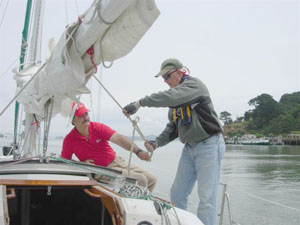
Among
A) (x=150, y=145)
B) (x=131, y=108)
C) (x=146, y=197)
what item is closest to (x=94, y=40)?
(x=131, y=108)

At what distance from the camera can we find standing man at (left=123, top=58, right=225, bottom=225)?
3.08 metres

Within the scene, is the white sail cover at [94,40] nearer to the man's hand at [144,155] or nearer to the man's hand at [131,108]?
the man's hand at [131,108]

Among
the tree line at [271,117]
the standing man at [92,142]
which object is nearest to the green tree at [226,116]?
the tree line at [271,117]

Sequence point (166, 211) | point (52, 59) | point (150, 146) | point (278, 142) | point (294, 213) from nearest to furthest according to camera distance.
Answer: point (166, 211), point (52, 59), point (150, 146), point (294, 213), point (278, 142)

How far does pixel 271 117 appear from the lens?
107 meters

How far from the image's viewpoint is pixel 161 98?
3.07 meters

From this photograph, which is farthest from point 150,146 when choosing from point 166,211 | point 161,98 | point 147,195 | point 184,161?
point 166,211

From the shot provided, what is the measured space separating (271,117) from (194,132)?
110m

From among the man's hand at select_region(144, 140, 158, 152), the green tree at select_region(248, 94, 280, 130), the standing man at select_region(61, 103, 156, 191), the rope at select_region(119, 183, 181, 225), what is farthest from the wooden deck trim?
the green tree at select_region(248, 94, 280, 130)

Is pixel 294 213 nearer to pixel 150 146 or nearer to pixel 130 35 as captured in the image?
pixel 150 146

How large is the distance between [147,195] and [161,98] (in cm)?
103

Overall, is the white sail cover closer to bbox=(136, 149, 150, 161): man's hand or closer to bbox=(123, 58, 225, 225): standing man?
bbox=(123, 58, 225, 225): standing man

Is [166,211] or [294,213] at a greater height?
[166,211]

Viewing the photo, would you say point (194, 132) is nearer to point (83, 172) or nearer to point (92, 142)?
point (83, 172)
